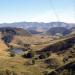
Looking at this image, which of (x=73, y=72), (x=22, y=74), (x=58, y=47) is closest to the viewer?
(x=73, y=72)

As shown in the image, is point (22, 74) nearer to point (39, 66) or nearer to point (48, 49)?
point (39, 66)

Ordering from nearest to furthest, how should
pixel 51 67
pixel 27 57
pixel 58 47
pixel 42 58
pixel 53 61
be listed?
pixel 51 67
pixel 53 61
pixel 42 58
pixel 27 57
pixel 58 47

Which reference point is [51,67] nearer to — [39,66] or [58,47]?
[39,66]

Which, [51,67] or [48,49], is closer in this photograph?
[51,67]

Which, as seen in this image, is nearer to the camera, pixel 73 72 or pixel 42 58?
pixel 73 72

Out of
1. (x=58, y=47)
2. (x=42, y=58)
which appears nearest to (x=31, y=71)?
(x=42, y=58)

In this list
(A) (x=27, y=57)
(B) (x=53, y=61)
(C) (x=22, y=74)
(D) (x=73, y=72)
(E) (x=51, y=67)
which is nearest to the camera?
(D) (x=73, y=72)

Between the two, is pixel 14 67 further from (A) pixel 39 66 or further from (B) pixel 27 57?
(B) pixel 27 57

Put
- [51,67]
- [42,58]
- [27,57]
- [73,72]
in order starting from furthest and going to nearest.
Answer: [27,57], [42,58], [51,67], [73,72]

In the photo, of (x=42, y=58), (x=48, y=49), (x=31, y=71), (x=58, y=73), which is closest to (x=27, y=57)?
(x=42, y=58)
